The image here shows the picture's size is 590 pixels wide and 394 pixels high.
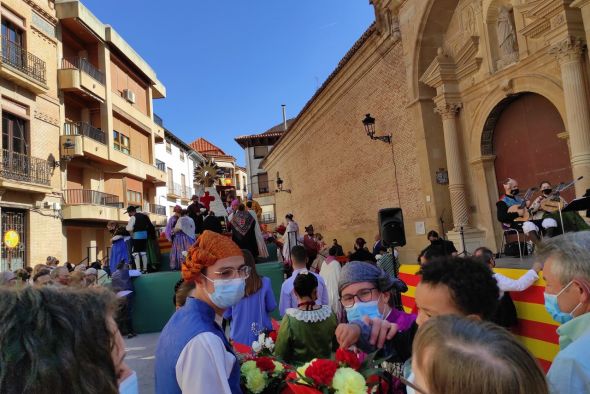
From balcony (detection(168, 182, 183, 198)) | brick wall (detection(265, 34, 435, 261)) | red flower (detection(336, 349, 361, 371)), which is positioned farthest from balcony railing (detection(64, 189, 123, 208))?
red flower (detection(336, 349, 361, 371))

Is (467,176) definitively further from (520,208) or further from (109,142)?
(109,142)

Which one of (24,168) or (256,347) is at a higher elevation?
(24,168)

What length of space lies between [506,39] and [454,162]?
343cm

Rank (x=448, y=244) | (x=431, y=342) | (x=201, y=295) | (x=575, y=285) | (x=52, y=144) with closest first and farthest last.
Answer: (x=431, y=342), (x=575, y=285), (x=201, y=295), (x=448, y=244), (x=52, y=144)

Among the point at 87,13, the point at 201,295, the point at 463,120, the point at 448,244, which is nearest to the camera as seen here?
the point at 201,295

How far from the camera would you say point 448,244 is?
8.22 metres

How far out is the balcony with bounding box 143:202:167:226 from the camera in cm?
3149

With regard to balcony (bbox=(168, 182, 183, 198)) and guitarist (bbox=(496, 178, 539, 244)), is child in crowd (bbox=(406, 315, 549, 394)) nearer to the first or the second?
guitarist (bbox=(496, 178, 539, 244))

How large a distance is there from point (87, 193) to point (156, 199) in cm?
1179

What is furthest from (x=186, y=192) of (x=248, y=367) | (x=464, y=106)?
(x=248, y=367)

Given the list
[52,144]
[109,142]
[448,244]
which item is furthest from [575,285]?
[109,142]

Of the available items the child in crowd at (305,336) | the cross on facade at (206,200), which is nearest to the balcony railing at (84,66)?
the cross on facade at (206,200)

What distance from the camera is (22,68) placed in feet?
60.7

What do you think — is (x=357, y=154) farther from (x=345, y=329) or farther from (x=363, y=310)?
(x=345, y=329)
